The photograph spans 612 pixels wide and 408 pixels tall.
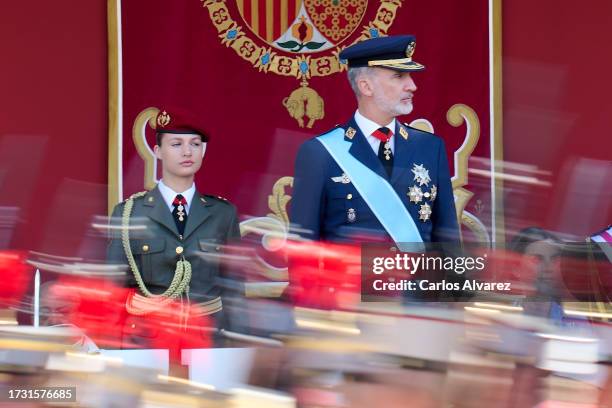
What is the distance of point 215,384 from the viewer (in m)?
2.24

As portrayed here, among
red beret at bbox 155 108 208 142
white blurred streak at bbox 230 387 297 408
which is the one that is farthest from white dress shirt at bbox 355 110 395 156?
white blurred streak at bbox 230 387 297 408

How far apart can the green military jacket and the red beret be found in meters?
0.20

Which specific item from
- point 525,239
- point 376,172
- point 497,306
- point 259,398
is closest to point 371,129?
point 376,172

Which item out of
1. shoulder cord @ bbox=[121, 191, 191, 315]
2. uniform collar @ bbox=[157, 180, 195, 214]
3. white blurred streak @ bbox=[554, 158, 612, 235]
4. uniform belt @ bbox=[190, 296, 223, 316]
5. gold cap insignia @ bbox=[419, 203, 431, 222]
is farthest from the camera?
white blurred streak @ bbox=[554, 158, 612, 235]

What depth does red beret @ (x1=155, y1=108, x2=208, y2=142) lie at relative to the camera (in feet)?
12.0

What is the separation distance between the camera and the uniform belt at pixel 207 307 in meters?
3.22

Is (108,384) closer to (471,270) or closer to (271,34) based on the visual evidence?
(471,270)

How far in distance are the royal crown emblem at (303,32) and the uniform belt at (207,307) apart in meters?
1.67

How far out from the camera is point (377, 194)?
3.35 m

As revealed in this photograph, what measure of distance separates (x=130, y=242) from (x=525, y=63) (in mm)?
2103

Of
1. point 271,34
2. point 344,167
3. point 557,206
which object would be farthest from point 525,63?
point 344,167

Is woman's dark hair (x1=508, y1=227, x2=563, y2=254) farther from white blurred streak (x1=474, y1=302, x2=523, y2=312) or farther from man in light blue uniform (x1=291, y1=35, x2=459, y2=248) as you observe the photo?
man in light blue uniform (x1=291, y1=35, x2=459, y2=248)

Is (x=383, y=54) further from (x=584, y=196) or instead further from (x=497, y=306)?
(x=584, y=196)

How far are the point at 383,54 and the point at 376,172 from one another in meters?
0.34
